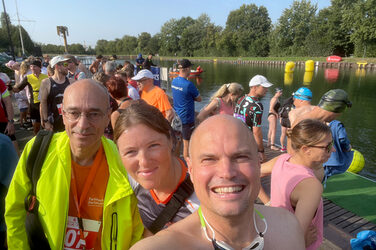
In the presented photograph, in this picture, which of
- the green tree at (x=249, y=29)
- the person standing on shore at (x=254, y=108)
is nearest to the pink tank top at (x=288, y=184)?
the person standing on shore at (x=254, y=108)

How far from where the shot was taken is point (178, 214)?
4.73ft

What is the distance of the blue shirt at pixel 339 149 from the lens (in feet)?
10.0

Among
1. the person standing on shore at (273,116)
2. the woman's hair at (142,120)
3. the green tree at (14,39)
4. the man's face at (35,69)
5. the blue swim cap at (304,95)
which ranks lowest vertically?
the person standing on shore at (273,116)

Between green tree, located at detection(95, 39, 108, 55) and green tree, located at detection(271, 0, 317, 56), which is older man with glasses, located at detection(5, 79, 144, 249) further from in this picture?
green tree, located at detection(95, 39, 108, 55)

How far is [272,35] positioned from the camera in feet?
205

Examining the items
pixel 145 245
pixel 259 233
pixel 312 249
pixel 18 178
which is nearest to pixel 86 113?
pixel 18 178

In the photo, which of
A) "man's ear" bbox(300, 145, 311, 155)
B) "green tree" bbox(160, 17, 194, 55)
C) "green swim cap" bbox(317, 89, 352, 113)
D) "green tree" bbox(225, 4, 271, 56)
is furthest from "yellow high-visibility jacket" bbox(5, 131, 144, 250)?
"green tree" bbox(160, 17, 194, 55)

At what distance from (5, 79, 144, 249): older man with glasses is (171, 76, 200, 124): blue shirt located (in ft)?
10.8

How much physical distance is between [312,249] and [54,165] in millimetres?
2051

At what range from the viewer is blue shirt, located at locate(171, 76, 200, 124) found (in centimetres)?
492

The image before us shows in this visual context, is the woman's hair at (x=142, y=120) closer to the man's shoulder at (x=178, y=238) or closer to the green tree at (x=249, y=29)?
the man's shoulder at (x=178, y=238)

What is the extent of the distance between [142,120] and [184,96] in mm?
3586

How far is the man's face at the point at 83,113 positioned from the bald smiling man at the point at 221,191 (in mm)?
872

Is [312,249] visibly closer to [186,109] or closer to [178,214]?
[178,214]
